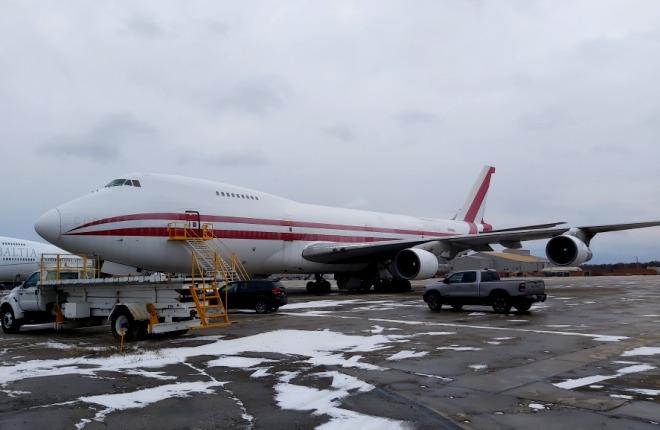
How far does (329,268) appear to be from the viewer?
31656mm

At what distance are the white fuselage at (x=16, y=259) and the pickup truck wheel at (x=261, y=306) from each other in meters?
29.8

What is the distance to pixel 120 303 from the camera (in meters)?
13.6

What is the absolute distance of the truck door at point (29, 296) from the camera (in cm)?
1523

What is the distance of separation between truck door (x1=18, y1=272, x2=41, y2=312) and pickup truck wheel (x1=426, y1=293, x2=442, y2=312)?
1224 cm

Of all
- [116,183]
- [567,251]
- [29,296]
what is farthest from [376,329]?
[567,251]

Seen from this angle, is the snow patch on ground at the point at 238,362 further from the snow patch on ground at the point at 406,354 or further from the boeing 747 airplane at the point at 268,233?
the boeing 747 airplane at the point at 268,233

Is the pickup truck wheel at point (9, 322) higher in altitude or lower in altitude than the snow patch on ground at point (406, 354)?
higher

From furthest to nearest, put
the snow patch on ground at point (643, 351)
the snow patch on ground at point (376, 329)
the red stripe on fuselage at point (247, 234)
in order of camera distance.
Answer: the red stripe on fuselage at point (247, 234) < the snow patch on ground at point (376, 329) < the snow patch on ground at point (643, 351)

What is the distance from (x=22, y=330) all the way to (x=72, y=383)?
10013 mm

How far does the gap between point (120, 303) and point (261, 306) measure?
7.08 meters

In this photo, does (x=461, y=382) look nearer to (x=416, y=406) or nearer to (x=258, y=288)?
(x=416, y=406)

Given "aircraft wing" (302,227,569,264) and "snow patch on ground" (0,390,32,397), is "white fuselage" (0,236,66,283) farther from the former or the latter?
"snow patch on ground" (0,390,32,397)

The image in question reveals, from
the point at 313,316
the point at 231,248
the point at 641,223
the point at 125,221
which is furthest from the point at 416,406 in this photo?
the point at 641,223

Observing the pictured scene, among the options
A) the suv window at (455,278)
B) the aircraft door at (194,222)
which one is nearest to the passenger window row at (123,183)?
the aircraft door at (194,222)
